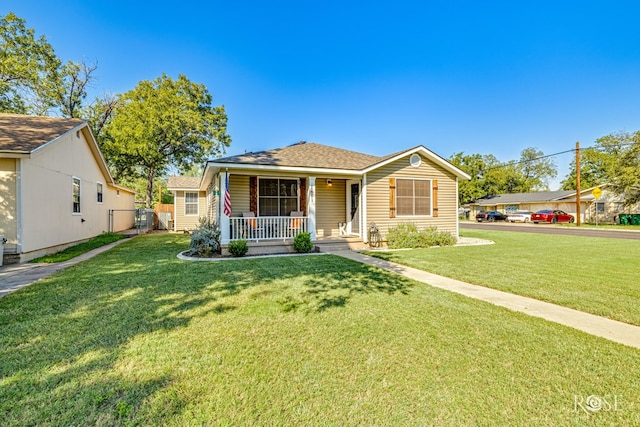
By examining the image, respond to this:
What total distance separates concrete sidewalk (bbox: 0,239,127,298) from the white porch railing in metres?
4.24

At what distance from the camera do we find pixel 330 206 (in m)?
11.9

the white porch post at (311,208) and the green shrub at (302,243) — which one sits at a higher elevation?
the white porch post at (311,208)

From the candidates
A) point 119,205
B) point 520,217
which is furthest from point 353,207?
point 520,217

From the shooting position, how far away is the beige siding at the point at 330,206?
11.7m

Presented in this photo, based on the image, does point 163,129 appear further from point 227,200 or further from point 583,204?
point 583,204

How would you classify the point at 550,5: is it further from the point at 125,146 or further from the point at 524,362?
the point at 125,146

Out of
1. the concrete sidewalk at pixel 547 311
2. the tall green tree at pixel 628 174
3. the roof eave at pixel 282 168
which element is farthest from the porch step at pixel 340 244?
the tall green tree at pixel 628 174

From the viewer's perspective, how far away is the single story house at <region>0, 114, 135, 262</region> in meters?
7.63

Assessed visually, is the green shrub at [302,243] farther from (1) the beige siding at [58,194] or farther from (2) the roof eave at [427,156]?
(1) the beige siding at [58,194]

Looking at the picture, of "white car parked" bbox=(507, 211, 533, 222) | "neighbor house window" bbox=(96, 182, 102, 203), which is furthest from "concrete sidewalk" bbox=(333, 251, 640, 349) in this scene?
"white car parked" bbox=(507, 211, 533, 222)

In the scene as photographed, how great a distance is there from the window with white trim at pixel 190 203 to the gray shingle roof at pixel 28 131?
780 centimetres

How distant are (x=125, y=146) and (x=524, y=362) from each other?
80.1ft

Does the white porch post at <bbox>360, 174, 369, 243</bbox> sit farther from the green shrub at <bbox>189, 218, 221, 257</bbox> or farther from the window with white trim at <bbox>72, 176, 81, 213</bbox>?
the window with white trim at <bbox>72, 176, 81, 213</bbox>

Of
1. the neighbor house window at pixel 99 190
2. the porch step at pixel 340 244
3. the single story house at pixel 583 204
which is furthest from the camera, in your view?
the single story house at pixel 583 204
